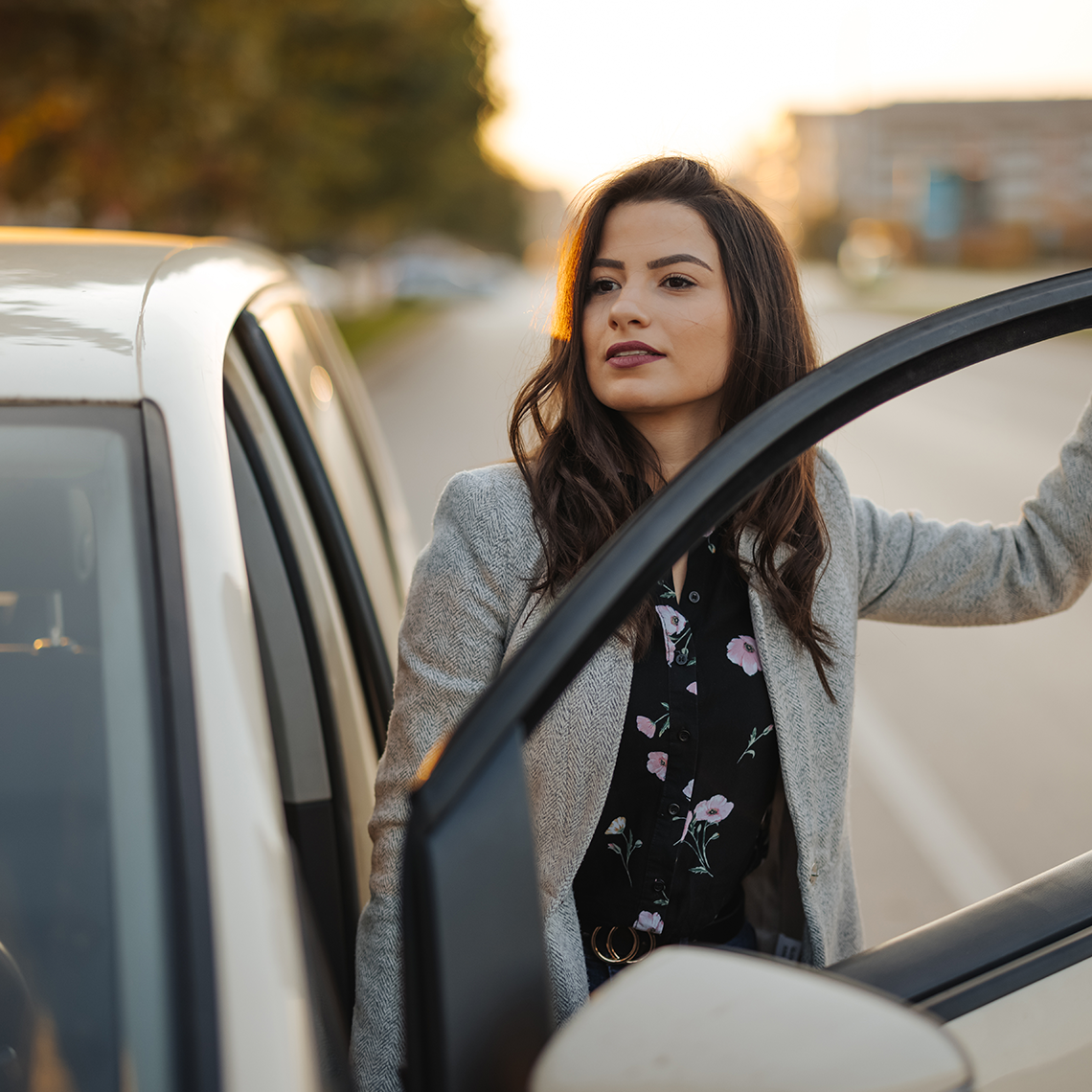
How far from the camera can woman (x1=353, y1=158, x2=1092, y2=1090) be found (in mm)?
1529

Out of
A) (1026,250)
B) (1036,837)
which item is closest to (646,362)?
(1036,837)

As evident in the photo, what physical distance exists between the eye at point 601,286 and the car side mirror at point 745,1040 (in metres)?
1.02

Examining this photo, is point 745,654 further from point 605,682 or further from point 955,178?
point 955,178

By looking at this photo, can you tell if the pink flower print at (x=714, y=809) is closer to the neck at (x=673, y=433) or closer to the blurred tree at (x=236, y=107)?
the neck at (x=673, y=433)

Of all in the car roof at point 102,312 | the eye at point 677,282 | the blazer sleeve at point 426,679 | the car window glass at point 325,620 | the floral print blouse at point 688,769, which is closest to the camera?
the car roof at point 102,312

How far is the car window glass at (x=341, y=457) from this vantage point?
225 centimetres

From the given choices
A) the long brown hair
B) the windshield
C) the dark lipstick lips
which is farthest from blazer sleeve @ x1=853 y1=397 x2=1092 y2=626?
the windshield

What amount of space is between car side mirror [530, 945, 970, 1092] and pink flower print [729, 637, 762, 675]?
0.66 m

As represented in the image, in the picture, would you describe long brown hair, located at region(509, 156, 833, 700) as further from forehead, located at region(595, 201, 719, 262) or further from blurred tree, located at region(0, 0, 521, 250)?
blurred tree, located at region(0, 0, 521, 250)

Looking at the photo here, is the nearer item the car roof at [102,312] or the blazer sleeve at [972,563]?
the car roof at [102,312]

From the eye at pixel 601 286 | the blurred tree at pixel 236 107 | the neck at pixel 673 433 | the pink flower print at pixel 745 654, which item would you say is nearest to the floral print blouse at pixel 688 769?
the pink flower print at pixel 745 654

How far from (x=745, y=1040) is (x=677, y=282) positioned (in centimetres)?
106

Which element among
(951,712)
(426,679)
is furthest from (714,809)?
(951,712)

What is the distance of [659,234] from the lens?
169cm
